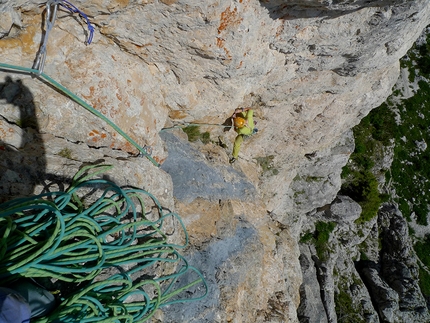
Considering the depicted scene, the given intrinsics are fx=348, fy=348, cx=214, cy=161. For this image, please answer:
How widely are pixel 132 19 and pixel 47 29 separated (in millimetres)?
837

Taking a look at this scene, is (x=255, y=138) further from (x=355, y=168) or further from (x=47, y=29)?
(x=355, y=168)

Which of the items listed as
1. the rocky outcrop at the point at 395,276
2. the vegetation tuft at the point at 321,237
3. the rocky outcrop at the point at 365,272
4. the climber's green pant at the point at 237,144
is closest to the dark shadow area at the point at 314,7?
the climber's green pant at the point at 237,144

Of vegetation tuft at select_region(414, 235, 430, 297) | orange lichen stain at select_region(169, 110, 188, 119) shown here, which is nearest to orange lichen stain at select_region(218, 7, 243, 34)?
orange lichen stain at select_region(169, 110, 188, 119)

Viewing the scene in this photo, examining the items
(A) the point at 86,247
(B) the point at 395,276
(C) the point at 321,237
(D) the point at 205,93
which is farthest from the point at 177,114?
(B) the point at 395,276

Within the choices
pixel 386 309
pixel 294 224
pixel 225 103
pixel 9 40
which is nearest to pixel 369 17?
pixel 225 103

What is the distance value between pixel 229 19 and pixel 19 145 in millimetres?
2415

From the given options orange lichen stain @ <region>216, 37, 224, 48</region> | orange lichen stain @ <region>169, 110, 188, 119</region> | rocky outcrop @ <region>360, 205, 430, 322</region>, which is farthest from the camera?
rocky outcrop @ <region>360, 205, 430, 322</region>

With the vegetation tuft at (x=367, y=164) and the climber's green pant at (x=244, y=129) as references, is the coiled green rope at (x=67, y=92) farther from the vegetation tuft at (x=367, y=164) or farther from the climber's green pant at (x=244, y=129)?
the vegetation tuft at (x=367, y=164)

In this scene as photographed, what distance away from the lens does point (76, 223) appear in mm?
2746

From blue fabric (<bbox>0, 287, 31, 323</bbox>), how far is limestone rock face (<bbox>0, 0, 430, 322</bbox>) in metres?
1.16

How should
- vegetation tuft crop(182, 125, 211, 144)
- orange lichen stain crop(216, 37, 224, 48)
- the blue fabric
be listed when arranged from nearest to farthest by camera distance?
1. the blue fabric
2. orange lichen stain crop(216, 37, 224, 48)
3. vegetation tuft crop(182, 125, 211, 144)

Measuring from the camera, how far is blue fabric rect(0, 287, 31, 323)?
6.29ft

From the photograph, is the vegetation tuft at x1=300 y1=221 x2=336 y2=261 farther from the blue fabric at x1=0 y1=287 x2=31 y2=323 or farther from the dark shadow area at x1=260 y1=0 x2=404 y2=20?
the blue fabric at x1=0 y1=287 x2=31 y2=323

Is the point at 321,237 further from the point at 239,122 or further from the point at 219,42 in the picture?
the point at 219,42
